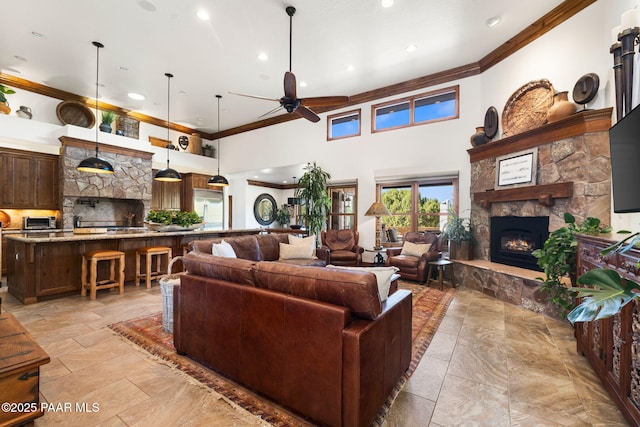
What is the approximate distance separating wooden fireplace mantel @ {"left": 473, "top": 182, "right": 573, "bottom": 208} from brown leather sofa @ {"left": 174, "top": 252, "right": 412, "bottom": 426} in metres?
2.97

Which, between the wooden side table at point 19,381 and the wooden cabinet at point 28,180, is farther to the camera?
the wooden cabinet at point 28,180

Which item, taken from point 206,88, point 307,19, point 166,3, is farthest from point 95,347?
point 206,88

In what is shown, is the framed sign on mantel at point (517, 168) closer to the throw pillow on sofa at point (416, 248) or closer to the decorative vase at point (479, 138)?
the decorative vase at point (479, 138)

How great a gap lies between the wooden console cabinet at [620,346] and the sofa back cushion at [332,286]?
3.87 feet

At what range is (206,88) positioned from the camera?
5.77m

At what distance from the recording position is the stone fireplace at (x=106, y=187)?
5578 millimetres

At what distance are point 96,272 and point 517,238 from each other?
6443 millimetres

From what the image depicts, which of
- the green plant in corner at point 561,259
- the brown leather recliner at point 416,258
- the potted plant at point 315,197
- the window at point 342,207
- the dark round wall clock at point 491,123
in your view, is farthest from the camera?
the window at point 342,207

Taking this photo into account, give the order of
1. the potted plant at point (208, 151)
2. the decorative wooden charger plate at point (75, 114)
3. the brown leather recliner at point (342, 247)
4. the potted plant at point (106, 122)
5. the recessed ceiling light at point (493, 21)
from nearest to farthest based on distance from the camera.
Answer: the recessed ceiling light at point (493, 21)
the brown leather recliner at point (342, 247)
the decorative wooden charger plate at point (75, 114)
the potted plant at point (106, 122)
the potted plant at point (208, 151)

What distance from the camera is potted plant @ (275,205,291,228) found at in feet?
34.9

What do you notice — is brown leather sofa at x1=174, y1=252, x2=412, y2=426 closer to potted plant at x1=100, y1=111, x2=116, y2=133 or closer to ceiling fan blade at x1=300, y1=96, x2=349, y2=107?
ceiling fan blade at x1=300, y1=96, x2=349, y2=107

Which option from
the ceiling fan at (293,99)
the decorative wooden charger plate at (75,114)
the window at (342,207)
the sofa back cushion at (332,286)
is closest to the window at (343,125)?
the window at (342,207)

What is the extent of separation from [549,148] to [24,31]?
752cm

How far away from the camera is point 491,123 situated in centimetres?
455
